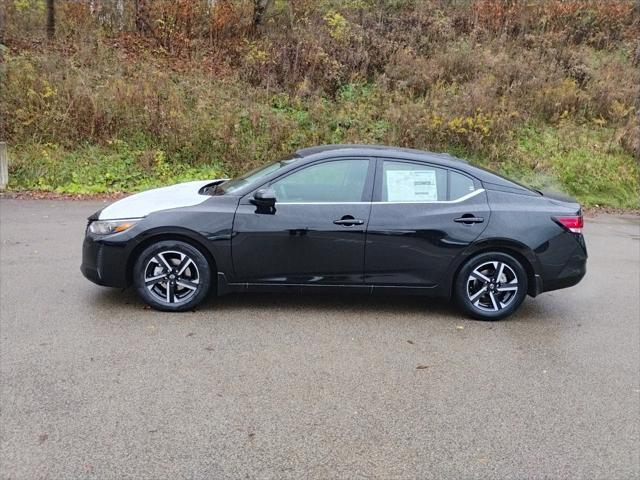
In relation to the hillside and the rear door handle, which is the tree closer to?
the hillside

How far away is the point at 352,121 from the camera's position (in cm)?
1387

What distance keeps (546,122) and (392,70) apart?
4181mm

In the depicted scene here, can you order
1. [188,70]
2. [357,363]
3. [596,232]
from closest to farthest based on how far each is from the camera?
[357,363] < [596,232] < [188,70]

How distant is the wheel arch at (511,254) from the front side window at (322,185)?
113 centimetres

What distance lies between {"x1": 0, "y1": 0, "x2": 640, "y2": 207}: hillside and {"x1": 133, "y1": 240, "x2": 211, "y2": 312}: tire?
683 cm

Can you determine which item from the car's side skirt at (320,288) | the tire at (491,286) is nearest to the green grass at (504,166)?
the car's side skirt at (320,288)

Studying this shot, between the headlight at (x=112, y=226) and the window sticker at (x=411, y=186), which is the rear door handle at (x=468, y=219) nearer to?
the window sticker at (x=411, y=186)

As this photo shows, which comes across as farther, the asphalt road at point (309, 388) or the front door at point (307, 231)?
the front door at point (307, 231)

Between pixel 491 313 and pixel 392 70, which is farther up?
pixel 392 70

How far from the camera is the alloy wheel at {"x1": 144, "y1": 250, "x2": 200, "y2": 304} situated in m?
5.16

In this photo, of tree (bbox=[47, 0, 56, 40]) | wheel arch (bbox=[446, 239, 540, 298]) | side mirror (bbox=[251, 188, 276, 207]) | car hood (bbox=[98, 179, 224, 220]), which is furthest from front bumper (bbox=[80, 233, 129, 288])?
tree (bbox=[47, 0, 56, 40])

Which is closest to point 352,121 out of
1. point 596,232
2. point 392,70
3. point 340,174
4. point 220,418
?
point 392,70

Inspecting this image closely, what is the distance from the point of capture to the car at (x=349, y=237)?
514 cm

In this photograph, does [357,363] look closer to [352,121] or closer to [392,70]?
[352,121]
